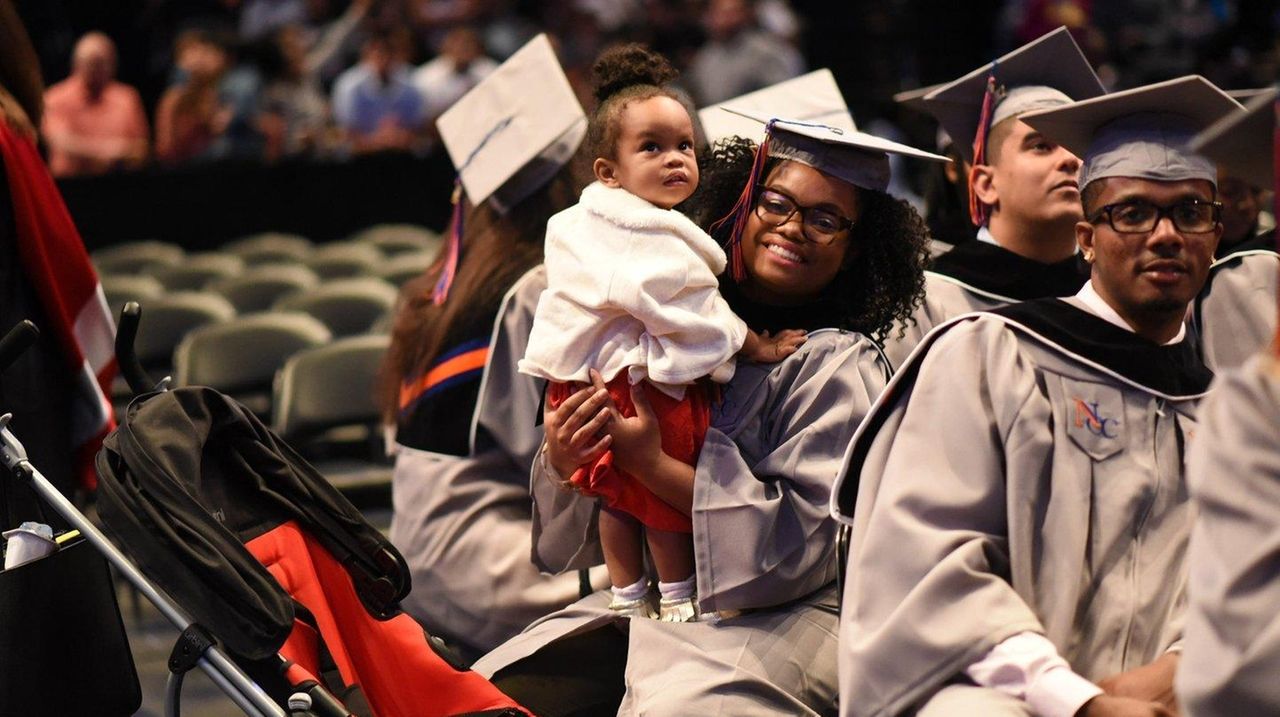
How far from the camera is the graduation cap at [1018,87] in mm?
3672

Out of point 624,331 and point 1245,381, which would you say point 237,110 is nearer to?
point 624,331

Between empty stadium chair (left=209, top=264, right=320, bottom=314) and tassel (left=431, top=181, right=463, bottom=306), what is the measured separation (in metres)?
3.17

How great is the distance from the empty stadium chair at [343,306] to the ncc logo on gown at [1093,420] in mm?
4439

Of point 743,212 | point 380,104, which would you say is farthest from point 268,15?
point 743,212

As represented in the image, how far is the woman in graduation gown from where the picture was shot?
2.93 metres

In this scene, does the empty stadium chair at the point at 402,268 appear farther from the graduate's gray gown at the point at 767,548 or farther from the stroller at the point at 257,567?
the graduate's gray gown at the point at 767,548

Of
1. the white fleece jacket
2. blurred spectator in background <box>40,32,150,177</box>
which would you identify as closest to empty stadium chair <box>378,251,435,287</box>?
blurred spectator in background <box>40,32,150,177</box>

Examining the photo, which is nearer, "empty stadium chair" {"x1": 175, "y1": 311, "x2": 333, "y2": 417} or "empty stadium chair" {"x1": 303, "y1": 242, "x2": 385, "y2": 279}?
"empty stadium chair" {"x1": 175, "y1": 311, "x2": 333, "y2": 417}

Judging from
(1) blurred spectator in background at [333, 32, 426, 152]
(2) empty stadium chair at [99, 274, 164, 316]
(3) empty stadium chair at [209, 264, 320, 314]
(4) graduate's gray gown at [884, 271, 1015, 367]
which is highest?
(4) graduate's gray gown at [884, 271, 1015, 367]

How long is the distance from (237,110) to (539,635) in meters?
8.28

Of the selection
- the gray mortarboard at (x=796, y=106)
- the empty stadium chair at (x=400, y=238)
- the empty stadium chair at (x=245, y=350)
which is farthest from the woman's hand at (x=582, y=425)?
the empty stadium chair at (x=400, y=238)

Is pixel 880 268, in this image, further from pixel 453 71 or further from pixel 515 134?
pixel 453 71

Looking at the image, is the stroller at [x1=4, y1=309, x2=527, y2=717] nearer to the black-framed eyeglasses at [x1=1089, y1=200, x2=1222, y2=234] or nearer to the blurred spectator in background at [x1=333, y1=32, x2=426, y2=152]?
the black-framed eyeglasses at [x1=1089, y1=200, x2=1222, y2=234]

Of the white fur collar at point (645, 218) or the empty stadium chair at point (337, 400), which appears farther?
the empty stadium chair at point (337, 400)
